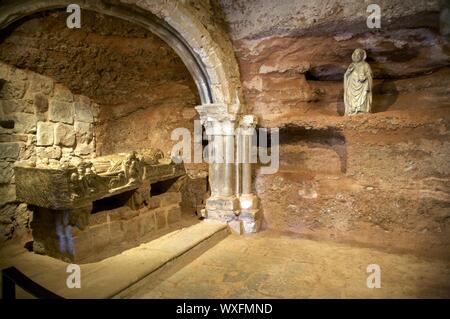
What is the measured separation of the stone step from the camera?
2.58m

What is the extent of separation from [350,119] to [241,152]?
5.13 feet

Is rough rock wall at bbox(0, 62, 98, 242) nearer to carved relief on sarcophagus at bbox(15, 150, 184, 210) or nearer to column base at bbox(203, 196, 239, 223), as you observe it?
carved relief on sarcophagus at bbox(15, 150, 184, 210)

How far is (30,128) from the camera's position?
13.8 ft

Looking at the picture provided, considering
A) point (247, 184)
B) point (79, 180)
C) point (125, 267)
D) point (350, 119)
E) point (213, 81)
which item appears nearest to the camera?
point (125, 267)

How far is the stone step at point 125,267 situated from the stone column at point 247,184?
0.73 meters

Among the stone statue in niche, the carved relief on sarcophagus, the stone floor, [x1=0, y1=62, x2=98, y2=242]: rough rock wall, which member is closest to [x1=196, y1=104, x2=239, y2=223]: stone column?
the stone floor

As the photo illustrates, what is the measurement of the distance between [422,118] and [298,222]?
2090 millimetres

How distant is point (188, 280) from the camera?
9.89 ft

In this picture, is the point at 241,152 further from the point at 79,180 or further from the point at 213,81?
the point at 79,180

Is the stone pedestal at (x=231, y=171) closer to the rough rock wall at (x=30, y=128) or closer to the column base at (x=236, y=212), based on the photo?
the column base at (x=236, y=212)

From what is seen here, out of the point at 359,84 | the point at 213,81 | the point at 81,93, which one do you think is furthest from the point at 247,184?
the point at 81,93

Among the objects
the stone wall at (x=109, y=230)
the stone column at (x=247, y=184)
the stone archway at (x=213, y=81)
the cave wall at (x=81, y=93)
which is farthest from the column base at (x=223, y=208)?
the cave wall at (x=81, y=93)

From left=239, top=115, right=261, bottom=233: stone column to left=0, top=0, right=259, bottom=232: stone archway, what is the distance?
14mm

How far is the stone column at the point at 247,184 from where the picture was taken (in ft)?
15.0
